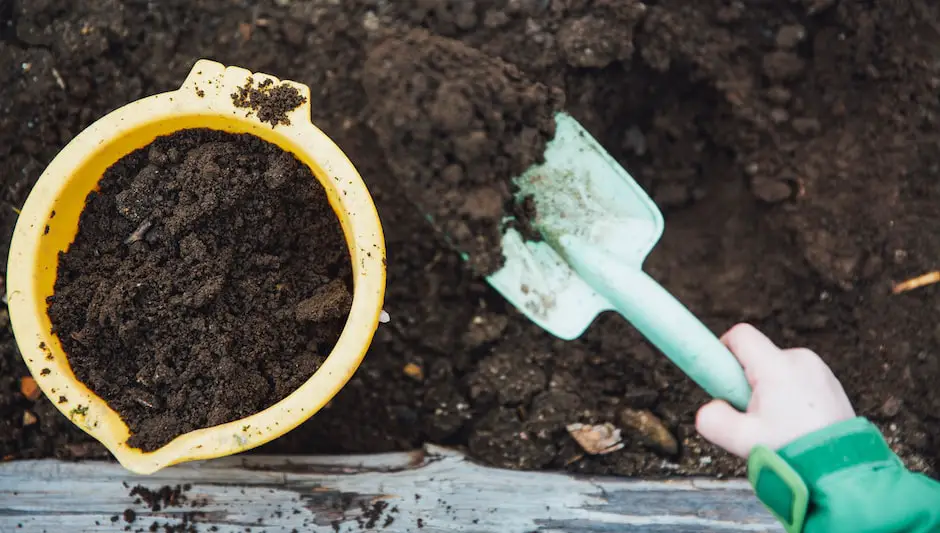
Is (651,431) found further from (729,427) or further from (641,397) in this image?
(729,427)

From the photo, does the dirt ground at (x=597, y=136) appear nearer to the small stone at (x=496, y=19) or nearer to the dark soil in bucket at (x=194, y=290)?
the small stone at (x=496, y=19)

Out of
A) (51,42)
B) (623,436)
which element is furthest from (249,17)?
(623,436)

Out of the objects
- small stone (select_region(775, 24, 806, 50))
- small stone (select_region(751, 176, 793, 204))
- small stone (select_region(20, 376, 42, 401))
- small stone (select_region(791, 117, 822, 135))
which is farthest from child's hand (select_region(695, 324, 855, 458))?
small stone (select_region(20, 376, 42, 401))

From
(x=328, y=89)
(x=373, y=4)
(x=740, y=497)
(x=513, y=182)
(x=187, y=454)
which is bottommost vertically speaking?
(x=740, y=497)

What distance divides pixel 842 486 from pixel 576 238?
603 mm

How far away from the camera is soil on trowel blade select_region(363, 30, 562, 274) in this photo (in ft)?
4.29

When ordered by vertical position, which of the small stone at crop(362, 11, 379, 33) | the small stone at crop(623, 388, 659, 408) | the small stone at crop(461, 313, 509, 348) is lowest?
the small stone at crop(623, 388, 659, 408)

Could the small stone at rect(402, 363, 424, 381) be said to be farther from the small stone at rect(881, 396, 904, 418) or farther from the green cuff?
the small stone at rect(881, 396, 904, 418)

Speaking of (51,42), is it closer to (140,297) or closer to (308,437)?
(140,297)

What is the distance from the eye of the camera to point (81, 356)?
1.11 metres

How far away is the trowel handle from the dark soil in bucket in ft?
1.53

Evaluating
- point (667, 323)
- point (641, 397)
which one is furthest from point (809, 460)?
point (641, 397)

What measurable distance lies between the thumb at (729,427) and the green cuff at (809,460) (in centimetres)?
4

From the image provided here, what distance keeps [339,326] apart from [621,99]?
0.75m
